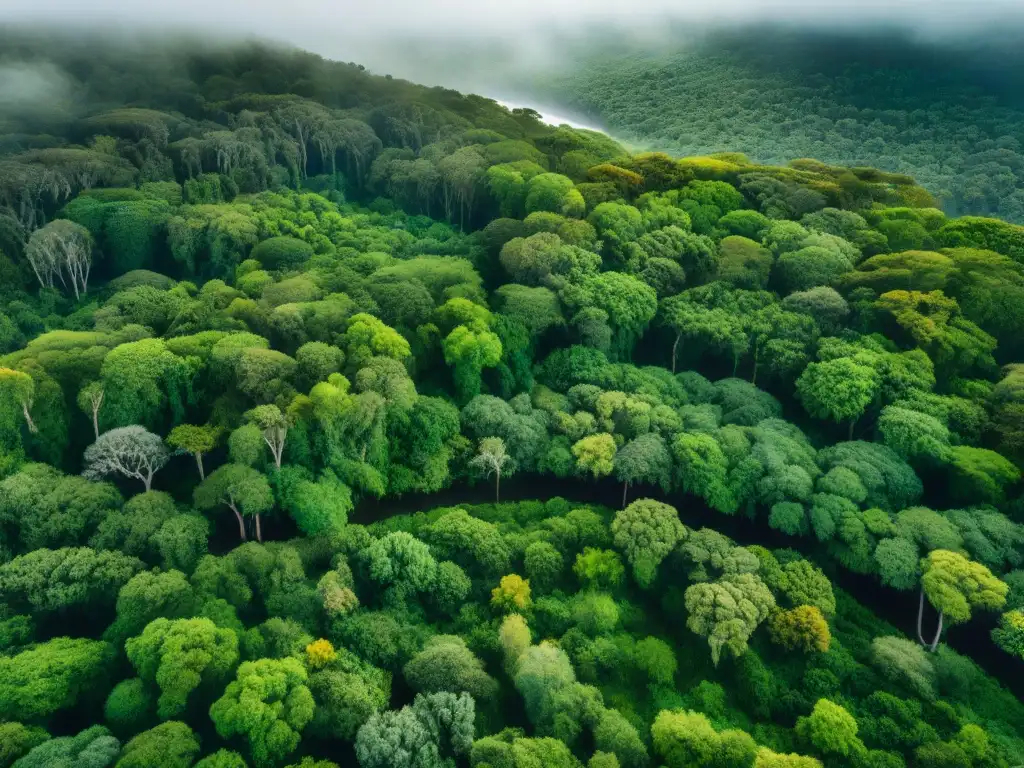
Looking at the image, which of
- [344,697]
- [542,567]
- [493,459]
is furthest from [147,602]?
[493,459]

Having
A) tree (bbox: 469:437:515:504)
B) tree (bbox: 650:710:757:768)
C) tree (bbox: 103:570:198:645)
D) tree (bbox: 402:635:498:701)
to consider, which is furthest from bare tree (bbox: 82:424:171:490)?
tree (bbox: 650:710:757:768)

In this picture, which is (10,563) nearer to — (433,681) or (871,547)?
(433,681)

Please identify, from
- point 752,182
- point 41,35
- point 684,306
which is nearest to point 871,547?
point 684,306

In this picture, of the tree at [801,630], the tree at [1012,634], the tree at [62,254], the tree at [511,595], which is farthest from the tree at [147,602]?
the tree at [1012,634]

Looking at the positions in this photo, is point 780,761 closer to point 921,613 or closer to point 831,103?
point 921,613

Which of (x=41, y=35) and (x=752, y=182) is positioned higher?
(x=41, y=35)

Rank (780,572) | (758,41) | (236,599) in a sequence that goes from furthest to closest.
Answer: (758,41)
(780,572)
(236,599)
